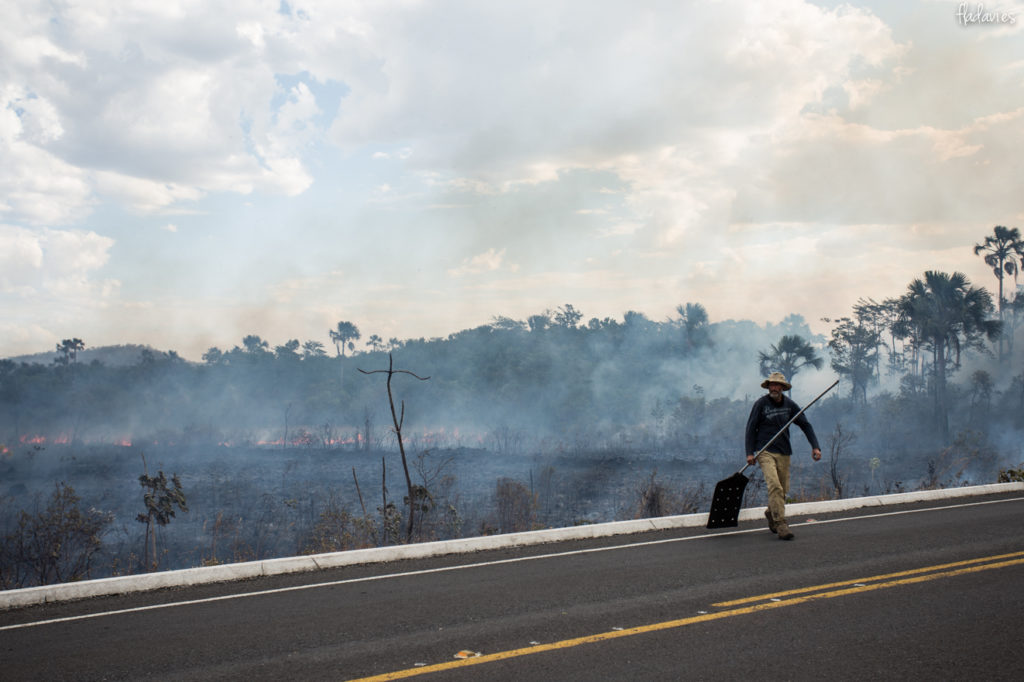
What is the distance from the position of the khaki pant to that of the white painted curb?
131 centimetres

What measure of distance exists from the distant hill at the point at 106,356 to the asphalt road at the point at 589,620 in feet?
234

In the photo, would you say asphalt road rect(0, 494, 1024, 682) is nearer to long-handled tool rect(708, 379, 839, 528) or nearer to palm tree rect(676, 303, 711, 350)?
long-handled tool rect(708, 379, 839, 528)

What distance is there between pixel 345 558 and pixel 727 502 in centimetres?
478

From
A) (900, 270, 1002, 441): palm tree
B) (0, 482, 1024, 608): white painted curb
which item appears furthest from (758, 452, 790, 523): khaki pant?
(900, 270, 1002, 441): palm tree

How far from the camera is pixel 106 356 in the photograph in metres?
94.8

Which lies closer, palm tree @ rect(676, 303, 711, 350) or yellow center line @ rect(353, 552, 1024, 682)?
yellow center line @ rect(353, 552, 1024, 682)

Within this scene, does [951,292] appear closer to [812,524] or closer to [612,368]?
[612,368]

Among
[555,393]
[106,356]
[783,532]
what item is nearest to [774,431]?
[783,532]

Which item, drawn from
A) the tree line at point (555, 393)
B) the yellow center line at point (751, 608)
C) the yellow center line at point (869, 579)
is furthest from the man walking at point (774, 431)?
the tree line at point (555, 393)

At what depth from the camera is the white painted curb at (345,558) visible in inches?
295

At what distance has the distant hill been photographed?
2805 inches

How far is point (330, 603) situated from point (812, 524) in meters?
6.52

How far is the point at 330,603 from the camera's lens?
272 inches

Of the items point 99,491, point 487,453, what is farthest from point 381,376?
point 99,491
